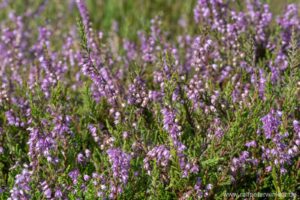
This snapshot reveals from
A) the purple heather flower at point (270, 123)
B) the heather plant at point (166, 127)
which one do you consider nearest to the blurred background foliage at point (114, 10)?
the heather plant at point (166, 127)

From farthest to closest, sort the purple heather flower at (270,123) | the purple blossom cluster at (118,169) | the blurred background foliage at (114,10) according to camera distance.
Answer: the blurred background foliage at (114,10)
the purple heather flower at (270,123)
the purple blossom cluster at (118,169)

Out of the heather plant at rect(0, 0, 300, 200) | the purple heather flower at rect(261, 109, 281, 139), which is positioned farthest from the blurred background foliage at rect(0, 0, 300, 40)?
the purple heather flower at rect(261, 109, 281, 139)

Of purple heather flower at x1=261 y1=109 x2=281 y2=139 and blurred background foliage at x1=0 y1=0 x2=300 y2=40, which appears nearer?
purple heather flower at x1=261 y1=109 x2=281 y2=139

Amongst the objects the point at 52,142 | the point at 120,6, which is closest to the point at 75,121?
the point at 52,142

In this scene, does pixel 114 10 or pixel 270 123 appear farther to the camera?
pixel 114 10

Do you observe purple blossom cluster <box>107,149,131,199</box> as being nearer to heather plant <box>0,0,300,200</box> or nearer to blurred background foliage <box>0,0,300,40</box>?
heather plant <box>0,0,300,200</box>

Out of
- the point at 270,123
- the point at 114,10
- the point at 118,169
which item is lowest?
the point at 118,169

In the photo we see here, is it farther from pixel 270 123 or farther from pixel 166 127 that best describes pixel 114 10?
pixel 270 123

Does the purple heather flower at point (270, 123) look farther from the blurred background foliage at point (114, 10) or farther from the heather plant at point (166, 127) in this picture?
the blurred background foliage at point (114, 10)

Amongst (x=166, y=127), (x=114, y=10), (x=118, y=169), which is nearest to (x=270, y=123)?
(x=166, y=127)

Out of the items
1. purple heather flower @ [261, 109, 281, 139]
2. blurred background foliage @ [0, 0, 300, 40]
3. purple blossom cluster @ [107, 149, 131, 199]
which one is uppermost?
blurred background foliage @ [0, 0, 300, 40]

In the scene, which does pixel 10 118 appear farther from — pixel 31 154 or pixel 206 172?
pixel 206 172
